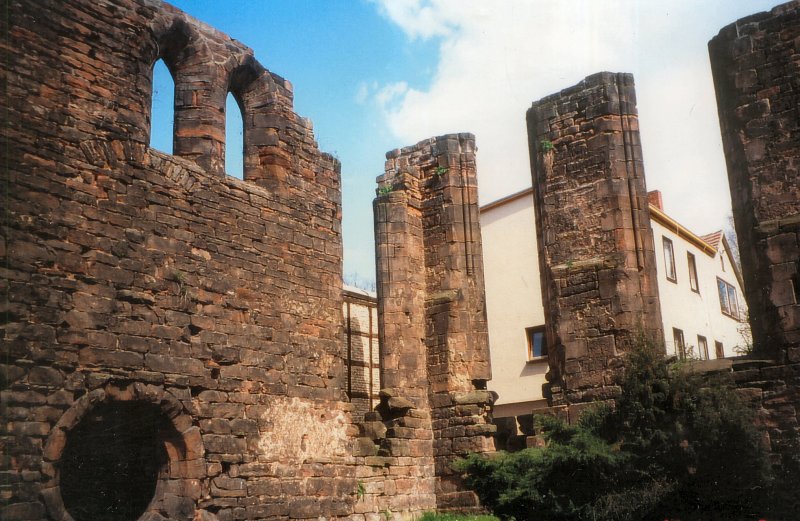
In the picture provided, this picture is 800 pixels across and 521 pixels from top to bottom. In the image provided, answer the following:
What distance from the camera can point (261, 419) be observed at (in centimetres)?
1009

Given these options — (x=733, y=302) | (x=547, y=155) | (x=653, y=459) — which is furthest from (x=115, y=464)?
(x=733, y=302)

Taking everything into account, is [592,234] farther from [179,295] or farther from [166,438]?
[166,438]

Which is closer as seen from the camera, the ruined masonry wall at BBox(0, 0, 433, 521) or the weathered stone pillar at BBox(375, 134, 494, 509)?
the ruined masonry wall at BBox(0, 0, 433, 521)

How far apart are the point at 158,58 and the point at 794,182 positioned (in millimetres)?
8064

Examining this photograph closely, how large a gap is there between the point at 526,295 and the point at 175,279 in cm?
1607

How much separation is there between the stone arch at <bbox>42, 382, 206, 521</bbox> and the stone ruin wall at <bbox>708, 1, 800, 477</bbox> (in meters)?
6.54

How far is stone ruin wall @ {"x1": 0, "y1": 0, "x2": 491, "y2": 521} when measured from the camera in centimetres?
812

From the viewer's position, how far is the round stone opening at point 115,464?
30.0 feet

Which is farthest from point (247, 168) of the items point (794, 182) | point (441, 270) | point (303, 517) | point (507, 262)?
point (507, 262)

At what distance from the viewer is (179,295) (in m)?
9.47

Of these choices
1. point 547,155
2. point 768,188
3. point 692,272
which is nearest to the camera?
point 768,188

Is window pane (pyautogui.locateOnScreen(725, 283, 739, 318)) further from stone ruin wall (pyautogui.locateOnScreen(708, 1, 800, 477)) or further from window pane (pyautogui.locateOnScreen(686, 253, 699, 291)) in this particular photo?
stone ruin wall (pyautogui.locateOnScreen(708, 1, 800, 477))

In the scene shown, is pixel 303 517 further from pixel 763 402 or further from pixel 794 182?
pixel 794 182

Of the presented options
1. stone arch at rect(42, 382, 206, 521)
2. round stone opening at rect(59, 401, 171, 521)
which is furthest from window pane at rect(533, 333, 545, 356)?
round stone opening at rect(59, 401, 171, 521)
